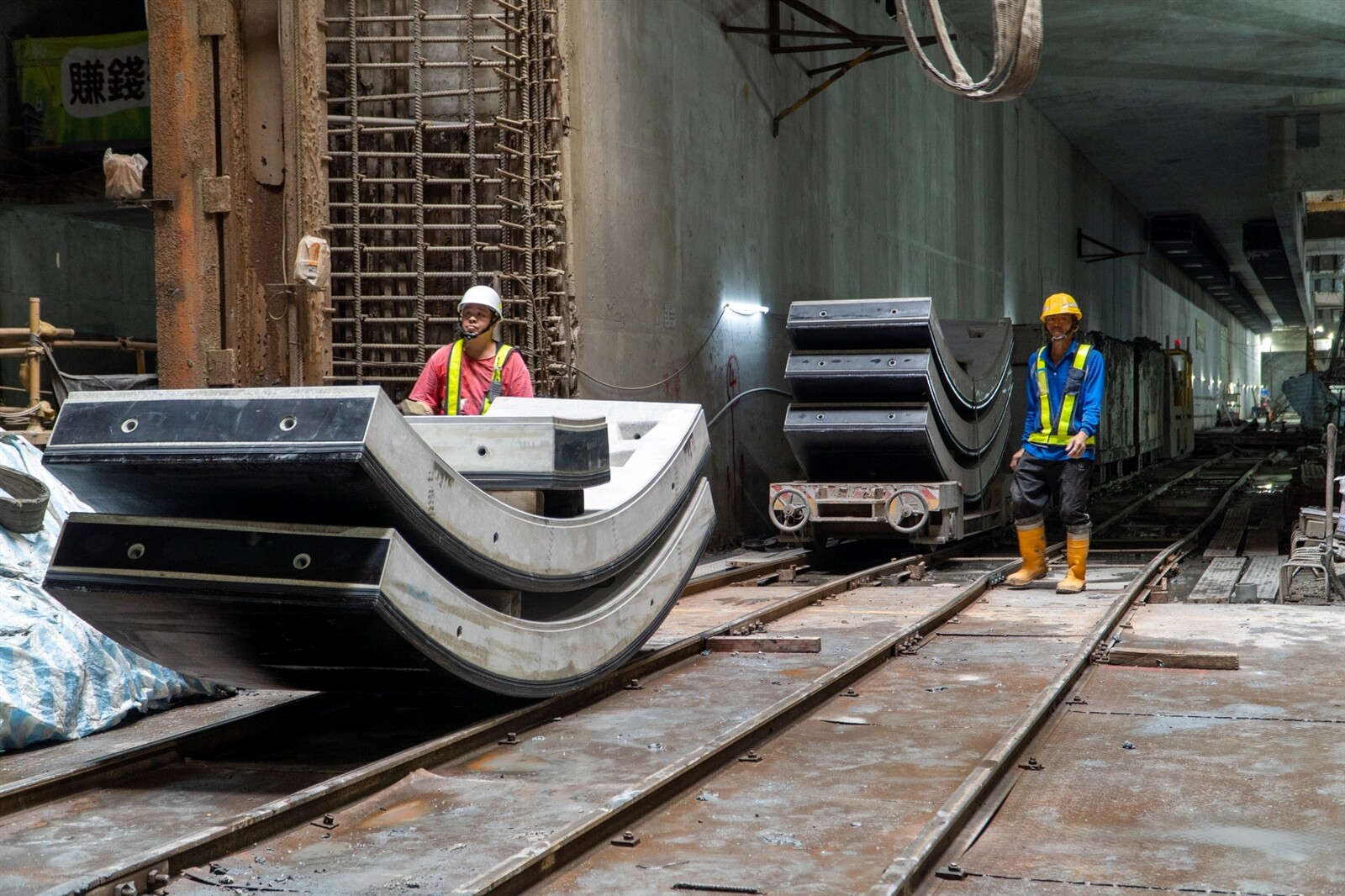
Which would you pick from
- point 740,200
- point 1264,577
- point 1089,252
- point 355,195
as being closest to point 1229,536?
point 1264,577

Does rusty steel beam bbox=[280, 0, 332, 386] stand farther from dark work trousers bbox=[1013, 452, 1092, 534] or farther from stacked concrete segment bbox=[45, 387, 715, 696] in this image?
stacked concrete segment bbox=[45, 387, 715, 696]

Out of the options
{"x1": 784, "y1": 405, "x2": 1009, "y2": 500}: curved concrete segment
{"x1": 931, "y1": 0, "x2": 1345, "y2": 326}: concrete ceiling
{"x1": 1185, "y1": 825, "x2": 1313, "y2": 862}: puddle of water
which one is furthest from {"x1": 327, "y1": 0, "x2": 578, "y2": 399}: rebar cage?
{"x1": 931, "y1": 0, "x2": 1345, "y2": 326}: concrete ceiling

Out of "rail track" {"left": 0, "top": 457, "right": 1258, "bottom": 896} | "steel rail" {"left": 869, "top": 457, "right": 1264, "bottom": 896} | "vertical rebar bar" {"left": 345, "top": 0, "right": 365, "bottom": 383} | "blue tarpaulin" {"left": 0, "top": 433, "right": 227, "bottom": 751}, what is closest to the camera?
"steel rail" {"left": 869, "top": 457, "right": 1264, "bottom": 896}

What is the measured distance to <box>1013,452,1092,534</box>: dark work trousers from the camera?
944 cm

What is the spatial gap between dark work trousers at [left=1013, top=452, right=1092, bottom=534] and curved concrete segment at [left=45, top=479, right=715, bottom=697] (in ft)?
17.5

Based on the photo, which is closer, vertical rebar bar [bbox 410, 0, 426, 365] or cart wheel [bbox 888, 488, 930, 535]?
vertical rebar bar [bbox 410, 0, 426, 365]

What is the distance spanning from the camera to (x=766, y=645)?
7.14m

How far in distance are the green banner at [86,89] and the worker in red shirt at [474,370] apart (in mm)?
10172

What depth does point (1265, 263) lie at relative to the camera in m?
47.3

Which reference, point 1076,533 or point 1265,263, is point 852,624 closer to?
point 1076,533

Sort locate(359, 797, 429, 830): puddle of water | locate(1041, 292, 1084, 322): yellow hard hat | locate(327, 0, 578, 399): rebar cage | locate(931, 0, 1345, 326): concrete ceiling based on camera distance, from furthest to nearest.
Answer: locate(931, 0, 1345, 326): concrete ceiling < locate(327, 0, 578, 399): rebar cage < locate(1041, 292, 1084, 322): yellow hard hat < locate(359, 797, 429, 830): puddle of water

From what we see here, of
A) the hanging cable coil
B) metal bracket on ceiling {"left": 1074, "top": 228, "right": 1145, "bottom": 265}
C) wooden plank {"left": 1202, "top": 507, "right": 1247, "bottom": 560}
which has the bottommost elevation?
wooden plank {"left": 1202, "top": 507, "right": 1247, "bottom": 560}

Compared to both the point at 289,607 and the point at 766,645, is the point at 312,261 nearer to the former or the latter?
the point at 766,645

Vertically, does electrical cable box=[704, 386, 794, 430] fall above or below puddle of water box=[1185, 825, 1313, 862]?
above
